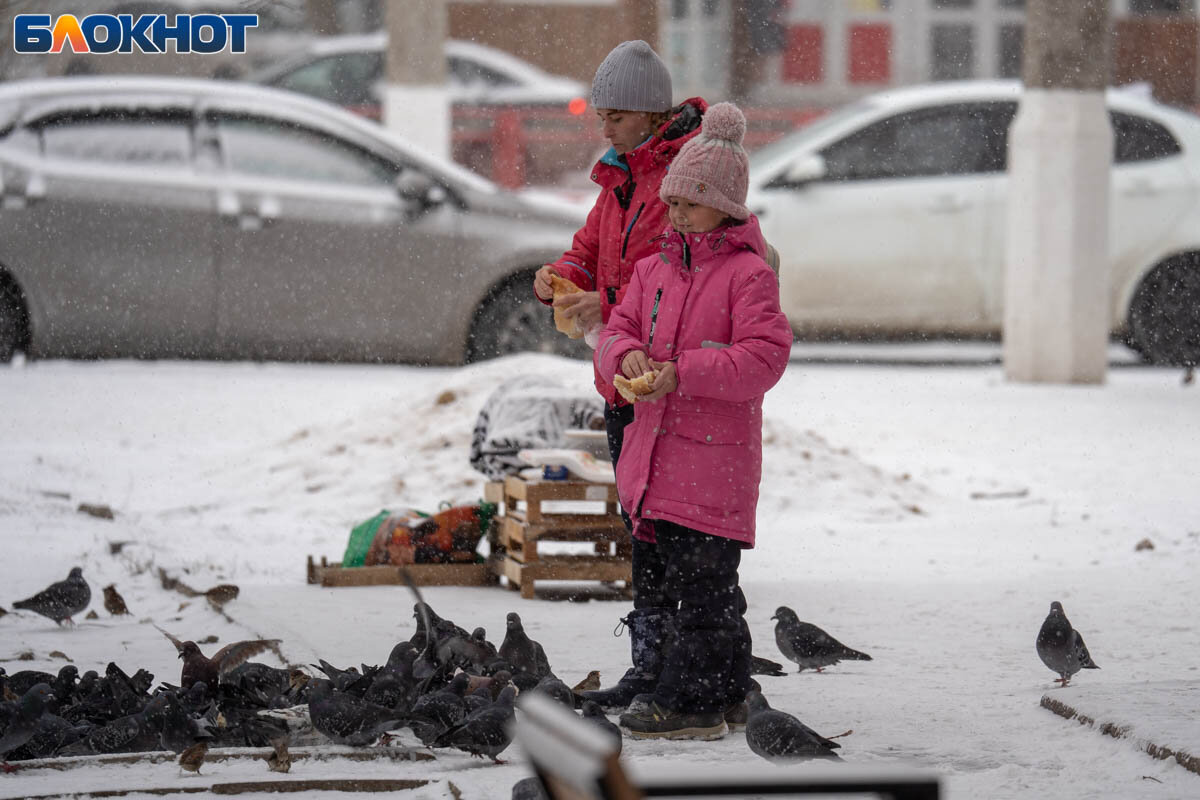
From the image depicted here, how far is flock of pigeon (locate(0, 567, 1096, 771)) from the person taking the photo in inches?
159

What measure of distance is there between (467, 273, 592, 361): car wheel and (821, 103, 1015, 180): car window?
247cm

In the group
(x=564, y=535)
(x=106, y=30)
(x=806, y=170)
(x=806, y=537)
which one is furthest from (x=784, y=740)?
(x=106, y=30)

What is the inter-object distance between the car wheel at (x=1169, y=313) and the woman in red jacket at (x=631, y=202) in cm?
873

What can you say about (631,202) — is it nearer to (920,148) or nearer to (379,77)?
(920,148)

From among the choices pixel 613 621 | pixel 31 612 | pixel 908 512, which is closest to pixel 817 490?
pixel 908 512

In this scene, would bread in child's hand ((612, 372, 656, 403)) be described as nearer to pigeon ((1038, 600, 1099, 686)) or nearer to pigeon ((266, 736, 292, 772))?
pigeon ((266, 736, 292, 772))

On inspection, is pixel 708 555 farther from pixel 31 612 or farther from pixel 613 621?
pixel 31 612

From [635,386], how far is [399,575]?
2.65 metres

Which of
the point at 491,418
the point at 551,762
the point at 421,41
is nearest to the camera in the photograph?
the point at 551,762

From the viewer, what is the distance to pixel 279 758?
3.96 m

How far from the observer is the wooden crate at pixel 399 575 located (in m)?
6.66

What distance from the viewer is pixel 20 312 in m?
11.5

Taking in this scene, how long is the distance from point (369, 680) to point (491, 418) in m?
2.96

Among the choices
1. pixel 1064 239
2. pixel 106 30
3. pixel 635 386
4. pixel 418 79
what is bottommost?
pixel 635 386
